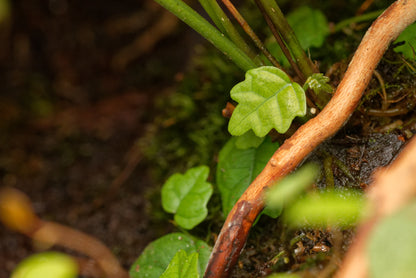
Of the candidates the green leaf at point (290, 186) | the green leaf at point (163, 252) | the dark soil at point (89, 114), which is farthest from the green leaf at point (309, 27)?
the green leaf at point (163, 252)

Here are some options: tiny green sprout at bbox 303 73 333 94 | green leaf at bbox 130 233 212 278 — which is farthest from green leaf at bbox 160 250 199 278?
tiny green sprout at bbox 303 73 333 94

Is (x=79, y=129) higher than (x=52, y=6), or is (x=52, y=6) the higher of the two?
(x=52, y=6)

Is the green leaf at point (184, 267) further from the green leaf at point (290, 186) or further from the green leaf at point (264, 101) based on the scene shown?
the green leaf at point (264, 101)

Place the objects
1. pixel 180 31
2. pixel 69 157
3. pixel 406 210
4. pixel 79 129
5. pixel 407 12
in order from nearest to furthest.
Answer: pixel 406 210 < pixel 407 12 < pixel 69 157 < pixel 79 129 < pixel 180 31

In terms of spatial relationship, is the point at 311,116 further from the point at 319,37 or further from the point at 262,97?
the point at 319,37

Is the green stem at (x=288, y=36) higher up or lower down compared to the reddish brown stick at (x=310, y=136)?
higher up

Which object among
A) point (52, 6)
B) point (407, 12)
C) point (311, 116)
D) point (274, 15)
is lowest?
point (311, 116)

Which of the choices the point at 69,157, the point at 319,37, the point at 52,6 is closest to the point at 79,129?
the point at 69,157
